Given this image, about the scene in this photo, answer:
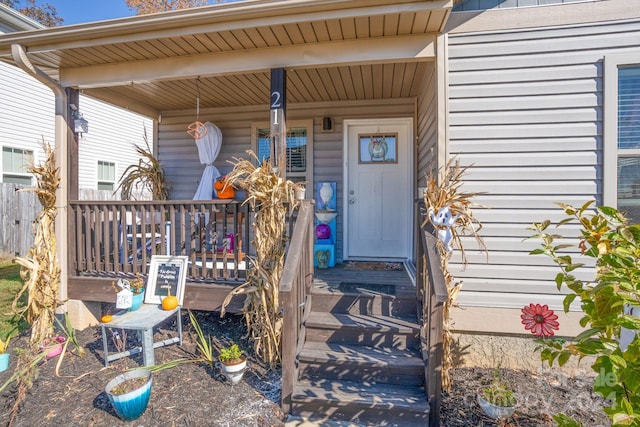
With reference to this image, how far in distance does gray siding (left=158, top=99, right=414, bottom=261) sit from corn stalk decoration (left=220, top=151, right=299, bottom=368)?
6.61 feet

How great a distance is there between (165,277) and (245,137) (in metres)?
2.64

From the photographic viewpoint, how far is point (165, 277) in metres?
3.39

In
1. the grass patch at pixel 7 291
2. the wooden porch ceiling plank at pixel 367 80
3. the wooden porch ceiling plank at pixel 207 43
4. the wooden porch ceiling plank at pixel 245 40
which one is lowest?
the grass patch at pixel 7 291

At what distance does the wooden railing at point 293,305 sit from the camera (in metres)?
2.38

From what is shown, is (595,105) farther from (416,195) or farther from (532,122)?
(416,195)

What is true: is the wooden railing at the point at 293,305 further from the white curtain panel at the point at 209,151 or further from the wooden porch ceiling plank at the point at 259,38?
the white curtain panel at the point at 209,151

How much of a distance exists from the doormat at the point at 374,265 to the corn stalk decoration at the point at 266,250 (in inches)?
62.9

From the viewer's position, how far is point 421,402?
2.27 m

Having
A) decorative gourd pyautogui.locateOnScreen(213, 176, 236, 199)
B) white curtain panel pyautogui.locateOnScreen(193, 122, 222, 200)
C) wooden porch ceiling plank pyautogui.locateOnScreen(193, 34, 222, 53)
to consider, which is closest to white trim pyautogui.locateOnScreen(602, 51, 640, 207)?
wooden porch ceiling plank pyautogui.locateOnScreen(193, 34, 222, 53)

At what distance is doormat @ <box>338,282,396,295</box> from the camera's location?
3252mm

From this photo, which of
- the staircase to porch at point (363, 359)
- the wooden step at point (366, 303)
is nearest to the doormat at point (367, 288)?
the staircase to porch at point (363, 359)

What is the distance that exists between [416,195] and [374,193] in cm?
59

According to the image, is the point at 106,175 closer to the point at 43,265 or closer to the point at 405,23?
the point at 43,265

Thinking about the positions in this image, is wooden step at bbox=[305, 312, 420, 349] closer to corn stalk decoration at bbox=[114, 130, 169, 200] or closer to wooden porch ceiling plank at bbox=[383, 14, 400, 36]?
wooden porch ceiling plank at bbox=[383, 14, 400, 36]
